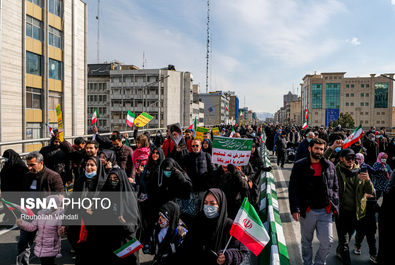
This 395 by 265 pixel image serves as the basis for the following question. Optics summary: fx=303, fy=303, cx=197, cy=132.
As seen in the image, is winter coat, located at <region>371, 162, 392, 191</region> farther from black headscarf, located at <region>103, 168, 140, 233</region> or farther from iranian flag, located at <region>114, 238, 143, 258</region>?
iranian flag, located at <region>114, 238, 143, 258</region>

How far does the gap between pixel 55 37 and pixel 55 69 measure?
3003mm

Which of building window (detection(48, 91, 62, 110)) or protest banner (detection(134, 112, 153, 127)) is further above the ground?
building window (detection(48, 91, 62, 110))

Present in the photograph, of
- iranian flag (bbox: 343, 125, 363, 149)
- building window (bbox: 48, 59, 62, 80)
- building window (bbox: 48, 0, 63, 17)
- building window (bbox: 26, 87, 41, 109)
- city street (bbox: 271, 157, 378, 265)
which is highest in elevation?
building window (bbox: 48, 0, 63, 17)

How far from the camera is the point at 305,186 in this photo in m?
4.32

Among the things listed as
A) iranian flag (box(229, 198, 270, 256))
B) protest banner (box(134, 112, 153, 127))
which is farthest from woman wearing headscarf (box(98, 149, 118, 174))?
protest banner (box(134, 112, 153, 127))

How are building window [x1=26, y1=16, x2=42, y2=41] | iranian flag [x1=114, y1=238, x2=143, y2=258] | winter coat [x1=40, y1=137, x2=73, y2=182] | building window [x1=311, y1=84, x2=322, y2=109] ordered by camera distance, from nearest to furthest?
iranian flag [x1=114, y1=238, x2=143, y2=258] < winter coat [x1=40, y1=137, x2=73, y2=182] < building window [x1=26, y1=16, x2=42, y2=41] < building window [x1=311, y1=84, x2=322, y2=109]

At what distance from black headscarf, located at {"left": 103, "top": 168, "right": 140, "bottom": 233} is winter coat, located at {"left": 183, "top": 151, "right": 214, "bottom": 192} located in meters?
1.86

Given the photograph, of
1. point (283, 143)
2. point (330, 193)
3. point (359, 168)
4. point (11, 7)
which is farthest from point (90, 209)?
point (11, 7)

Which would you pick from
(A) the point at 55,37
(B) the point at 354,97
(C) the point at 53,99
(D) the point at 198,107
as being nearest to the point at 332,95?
(B) the point at 354,97

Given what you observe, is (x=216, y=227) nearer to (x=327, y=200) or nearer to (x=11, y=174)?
(x=327, y=200)

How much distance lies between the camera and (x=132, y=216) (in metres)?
4.07

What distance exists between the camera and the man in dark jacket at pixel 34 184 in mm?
4281

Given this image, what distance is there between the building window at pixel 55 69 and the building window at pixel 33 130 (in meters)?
4.91

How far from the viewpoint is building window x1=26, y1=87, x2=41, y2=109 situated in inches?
1008
